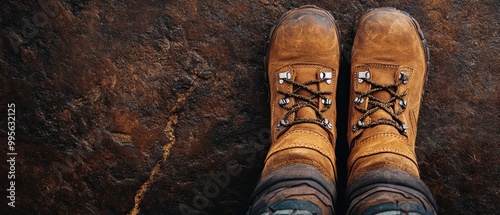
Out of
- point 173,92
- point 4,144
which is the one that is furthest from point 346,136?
point 4,144

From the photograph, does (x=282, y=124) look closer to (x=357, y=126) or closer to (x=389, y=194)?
(x=357, y=126)

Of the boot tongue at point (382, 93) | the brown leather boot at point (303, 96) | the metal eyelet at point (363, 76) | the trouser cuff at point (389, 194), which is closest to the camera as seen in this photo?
the trouser cuff at point (389, 194)

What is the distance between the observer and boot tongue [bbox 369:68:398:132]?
195 centimetres

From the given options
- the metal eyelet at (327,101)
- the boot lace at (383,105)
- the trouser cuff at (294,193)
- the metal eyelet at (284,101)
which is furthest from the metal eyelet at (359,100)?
the trouser cuff at (294,193)

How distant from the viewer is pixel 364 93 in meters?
2.03

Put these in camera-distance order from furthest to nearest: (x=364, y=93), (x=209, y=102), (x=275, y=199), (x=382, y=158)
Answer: (x=209, y=102) → (x=364, y=93) → (x=382, y=158) → (x=275, y=199)

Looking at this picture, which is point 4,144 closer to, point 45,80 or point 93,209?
point 45,80

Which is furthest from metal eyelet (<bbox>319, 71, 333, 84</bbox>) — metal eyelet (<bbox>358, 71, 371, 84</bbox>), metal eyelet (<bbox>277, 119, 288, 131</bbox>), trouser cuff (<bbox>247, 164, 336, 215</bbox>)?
trouser cuff (<bbox>247, 164, 336, 215</bbox>)

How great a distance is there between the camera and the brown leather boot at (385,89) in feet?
6.12

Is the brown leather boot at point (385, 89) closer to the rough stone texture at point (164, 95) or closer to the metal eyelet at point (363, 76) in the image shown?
the metal eyelet at point (363, 76)

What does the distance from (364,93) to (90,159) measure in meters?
1.18

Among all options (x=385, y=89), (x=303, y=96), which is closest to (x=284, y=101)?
(x=303, y=96)

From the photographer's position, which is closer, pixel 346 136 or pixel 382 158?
pixel 382 158

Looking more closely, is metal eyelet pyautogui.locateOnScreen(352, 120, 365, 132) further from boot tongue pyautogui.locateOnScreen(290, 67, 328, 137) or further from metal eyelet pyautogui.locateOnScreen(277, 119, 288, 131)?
metal eyelet pyautogui.locateOnScreen(277, 119, 288, 131)
